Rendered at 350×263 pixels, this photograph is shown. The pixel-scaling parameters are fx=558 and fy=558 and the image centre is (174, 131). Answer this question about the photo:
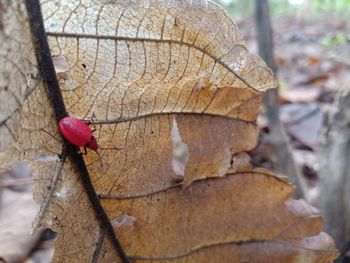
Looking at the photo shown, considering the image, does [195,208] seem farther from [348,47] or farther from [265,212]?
[348,47]

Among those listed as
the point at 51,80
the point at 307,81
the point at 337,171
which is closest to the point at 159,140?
the point at 51,80

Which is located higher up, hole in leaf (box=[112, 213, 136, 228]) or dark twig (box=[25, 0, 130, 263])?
dark twig (box=[25, 0, 130, 263])

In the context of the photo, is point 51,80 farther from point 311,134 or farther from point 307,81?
point 307,81

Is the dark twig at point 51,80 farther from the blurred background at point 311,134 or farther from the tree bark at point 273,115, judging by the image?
the tree bark at point 273,115

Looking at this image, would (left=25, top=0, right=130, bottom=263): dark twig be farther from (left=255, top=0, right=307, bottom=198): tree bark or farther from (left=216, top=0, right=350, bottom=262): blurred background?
(left=255, top=0, right=307, bottom=198): tree bark

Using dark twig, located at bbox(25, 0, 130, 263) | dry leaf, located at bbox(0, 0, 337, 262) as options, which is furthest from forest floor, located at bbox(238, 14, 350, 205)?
dark twig, located at bbox(25, 0, 130, 263)

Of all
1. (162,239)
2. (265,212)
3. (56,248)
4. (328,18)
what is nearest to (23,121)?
(56,248)

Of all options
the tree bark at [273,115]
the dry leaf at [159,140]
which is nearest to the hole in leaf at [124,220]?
the dry leaf at [159,140]
